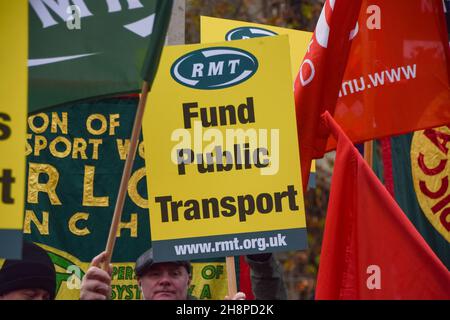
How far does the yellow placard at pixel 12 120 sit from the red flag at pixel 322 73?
6.58ft

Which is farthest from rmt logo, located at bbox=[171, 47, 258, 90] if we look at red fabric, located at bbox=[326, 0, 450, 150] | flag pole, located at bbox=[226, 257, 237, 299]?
red fabric, located at bbox=[326, 0, 450, 150]

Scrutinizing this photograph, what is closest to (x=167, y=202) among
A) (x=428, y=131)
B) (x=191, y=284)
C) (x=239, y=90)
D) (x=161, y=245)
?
(x=161, y=245)

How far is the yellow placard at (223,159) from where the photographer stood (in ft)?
21.9

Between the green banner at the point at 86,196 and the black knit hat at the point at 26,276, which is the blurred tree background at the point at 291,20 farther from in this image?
the black knit hat at the point at 26,276

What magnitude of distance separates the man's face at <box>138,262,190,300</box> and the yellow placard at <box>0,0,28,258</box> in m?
1.57

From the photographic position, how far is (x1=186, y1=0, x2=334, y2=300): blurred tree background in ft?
61.2

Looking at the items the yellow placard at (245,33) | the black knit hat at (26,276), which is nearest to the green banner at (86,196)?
the yellow placard at (245,33)

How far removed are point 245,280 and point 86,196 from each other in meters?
0.98

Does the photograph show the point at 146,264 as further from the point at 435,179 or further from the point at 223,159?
the point at 435,179

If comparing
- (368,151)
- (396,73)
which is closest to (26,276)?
(368,151)

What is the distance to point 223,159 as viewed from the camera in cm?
676

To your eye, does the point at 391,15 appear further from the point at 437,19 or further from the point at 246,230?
the point at 246,230

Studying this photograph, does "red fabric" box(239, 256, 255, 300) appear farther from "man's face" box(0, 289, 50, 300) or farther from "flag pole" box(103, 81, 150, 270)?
"flag pole" box(103, 81, 150, 270)

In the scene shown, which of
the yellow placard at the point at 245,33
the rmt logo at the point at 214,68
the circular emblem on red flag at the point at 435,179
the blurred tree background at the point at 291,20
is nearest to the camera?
the rmt logo at the point at 214,68
